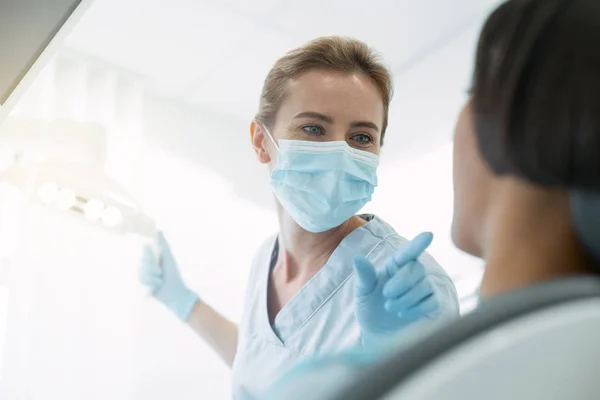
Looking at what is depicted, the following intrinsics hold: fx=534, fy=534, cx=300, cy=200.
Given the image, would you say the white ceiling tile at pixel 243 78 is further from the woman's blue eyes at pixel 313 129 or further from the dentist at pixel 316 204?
the woman's blue eyes at pixel 313 129

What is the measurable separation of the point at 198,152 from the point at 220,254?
562 mm

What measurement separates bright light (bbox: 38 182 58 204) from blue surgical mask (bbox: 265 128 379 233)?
0.68 m

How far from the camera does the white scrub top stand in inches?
49.8

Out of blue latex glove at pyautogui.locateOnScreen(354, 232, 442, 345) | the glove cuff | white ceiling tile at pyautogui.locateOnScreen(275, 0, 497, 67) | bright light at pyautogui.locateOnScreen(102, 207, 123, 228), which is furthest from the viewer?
white ceiling tile at pyautogui.locateOnScreen(275, 0, 497, 67)

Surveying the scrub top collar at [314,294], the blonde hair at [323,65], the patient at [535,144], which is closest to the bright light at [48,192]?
the blonde hair at [323,65]

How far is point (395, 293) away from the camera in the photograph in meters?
0.94

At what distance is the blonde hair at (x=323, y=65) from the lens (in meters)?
1.46

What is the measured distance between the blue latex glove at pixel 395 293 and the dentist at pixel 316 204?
16cm

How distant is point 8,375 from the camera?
5.84ft

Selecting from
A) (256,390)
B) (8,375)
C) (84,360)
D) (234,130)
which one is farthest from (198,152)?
(256,390)

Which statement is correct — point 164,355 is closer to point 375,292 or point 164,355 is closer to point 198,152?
point 198,152

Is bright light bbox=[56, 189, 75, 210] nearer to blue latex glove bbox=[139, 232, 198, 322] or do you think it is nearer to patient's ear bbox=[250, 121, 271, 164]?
blue latex glove bbox=[139, 232, 198, 322]

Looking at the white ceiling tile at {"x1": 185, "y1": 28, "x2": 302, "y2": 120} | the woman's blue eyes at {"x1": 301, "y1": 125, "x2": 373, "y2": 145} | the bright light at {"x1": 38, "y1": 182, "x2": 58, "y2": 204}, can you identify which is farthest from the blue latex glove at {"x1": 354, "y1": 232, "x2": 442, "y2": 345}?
the white ceiling tile at {"x1": 185, "y1": 28, "x2": 302, "y2": 120}

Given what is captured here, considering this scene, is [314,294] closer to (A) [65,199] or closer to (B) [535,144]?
(A) [65,199]
